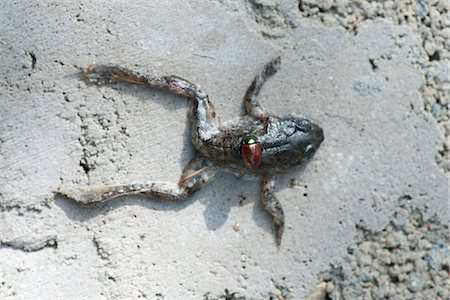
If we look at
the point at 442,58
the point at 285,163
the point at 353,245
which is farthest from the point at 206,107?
the point at 442,58

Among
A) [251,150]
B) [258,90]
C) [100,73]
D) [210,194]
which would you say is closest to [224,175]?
[210,194]

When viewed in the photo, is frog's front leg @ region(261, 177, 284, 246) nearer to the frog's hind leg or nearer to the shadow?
the shadow

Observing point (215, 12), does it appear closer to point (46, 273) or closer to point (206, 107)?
point (206, 107)

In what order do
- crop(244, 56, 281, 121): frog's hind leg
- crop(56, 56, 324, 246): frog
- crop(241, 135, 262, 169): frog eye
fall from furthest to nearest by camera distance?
crop(244, 56, 281, 121): frog's hind leg → crop(56, 56, 324, 246): frog → crop(241, 135, 262, 169): frog eye

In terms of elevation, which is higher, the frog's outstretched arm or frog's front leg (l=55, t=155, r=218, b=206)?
the frog's outstretched arm

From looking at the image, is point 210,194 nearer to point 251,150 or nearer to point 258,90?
point 251,150

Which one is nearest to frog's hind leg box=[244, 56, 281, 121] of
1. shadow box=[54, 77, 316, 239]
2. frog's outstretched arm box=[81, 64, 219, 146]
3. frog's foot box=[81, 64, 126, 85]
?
frog's outstretched arm box=[81, 64, 219, 146]

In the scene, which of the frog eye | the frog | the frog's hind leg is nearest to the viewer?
the frog eye
